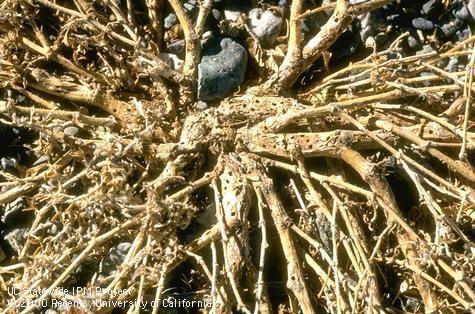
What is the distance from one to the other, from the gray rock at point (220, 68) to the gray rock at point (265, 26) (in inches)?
3.6

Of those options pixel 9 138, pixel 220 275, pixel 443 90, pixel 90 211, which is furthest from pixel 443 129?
pixel 9 138

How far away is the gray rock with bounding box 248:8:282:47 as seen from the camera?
194 cm

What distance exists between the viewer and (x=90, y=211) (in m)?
1.58

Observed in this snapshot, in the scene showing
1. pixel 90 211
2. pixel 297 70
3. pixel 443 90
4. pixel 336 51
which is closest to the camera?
pixel 90 211

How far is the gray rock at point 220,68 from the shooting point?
6.00 feet

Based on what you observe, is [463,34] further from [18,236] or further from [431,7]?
[18,236]

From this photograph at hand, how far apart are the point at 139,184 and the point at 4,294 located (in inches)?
19.6

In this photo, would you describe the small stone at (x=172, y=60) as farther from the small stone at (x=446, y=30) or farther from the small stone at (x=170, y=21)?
the small stone at (x=446, y=30)

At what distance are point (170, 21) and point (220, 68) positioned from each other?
0.94 feet

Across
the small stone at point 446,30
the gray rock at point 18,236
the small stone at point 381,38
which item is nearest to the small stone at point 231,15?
the small stone at point 381,38

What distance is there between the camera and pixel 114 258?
1773 millimetres

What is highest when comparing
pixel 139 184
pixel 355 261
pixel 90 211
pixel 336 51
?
pixel 336 51

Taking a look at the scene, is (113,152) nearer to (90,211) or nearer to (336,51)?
(90,211)

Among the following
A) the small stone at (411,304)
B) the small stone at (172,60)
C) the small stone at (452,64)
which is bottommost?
the small stone at (411,304)
